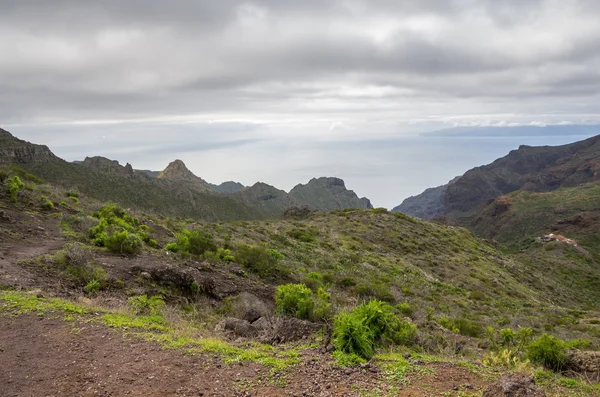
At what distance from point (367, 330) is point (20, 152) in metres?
69.0

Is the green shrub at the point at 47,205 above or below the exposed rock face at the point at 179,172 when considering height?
below

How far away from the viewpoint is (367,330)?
8312 millimetres

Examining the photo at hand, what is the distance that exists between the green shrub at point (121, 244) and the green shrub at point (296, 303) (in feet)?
23.9

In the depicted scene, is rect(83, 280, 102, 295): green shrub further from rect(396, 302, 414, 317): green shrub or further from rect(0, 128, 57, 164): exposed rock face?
rect(0, 128, 57, 164): exposed rock face

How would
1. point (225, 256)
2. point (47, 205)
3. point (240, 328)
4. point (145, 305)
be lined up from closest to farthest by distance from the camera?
point (240, 328) → point (145, 305) → point (225, 256) → point (47, 205)

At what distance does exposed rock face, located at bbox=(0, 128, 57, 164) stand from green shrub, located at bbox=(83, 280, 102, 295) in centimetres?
5741

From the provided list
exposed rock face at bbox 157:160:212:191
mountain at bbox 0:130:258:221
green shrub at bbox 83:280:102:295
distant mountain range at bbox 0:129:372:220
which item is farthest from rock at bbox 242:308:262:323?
exposed rock face at bbox 157:160:212:191

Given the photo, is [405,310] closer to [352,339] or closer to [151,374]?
[352,339]

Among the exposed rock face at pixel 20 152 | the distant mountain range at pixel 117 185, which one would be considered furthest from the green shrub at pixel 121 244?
the exposed rock face at pixel 20 152

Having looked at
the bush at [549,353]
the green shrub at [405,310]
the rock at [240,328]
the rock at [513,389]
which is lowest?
the green shrub at [405,310]

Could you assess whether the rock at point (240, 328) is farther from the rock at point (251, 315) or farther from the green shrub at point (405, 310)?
the green shrub at point (405, 310)

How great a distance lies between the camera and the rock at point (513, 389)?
5523mm

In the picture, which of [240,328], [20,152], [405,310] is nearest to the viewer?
[240,328]

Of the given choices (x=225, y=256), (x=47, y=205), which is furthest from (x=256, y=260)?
(x=47, y=205)
